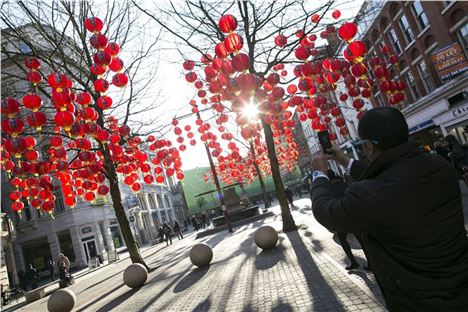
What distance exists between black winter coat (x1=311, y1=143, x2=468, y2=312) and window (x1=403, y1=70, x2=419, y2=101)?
77.6 ft

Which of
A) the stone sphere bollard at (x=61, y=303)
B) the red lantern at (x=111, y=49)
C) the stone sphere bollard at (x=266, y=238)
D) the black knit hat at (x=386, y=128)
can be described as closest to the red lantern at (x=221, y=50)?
the red lantern at (x=111, y=49)

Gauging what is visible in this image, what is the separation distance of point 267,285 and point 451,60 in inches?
626

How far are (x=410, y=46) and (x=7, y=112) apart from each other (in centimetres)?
2180

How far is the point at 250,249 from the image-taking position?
1227cm

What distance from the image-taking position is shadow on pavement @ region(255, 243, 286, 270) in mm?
9063

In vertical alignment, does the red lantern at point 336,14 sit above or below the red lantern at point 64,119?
above

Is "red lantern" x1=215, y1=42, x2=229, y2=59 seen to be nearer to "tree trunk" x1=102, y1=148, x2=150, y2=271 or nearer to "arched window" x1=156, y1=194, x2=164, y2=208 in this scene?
"tree trunk" x1=102, y1=148, x2=150, y2=271

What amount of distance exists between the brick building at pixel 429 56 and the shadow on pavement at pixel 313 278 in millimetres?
8774

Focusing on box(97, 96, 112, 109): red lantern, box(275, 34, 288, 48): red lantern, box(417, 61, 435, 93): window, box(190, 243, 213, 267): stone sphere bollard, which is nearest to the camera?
box(97, 96, 112, 109): red lantern

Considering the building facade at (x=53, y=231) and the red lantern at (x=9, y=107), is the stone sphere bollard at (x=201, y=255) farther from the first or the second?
the building facade at (x=53, y=231)

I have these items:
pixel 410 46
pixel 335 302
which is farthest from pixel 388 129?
pixel 410 46

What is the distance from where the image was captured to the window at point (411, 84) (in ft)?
74.7

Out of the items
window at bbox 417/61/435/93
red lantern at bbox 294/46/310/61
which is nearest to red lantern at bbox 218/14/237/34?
red lantern at bbox 294/46/310/61

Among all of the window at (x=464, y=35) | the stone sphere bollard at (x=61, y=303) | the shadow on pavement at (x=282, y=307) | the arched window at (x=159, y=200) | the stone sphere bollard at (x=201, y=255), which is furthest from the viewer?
the arched window at (x=159, y=200)
